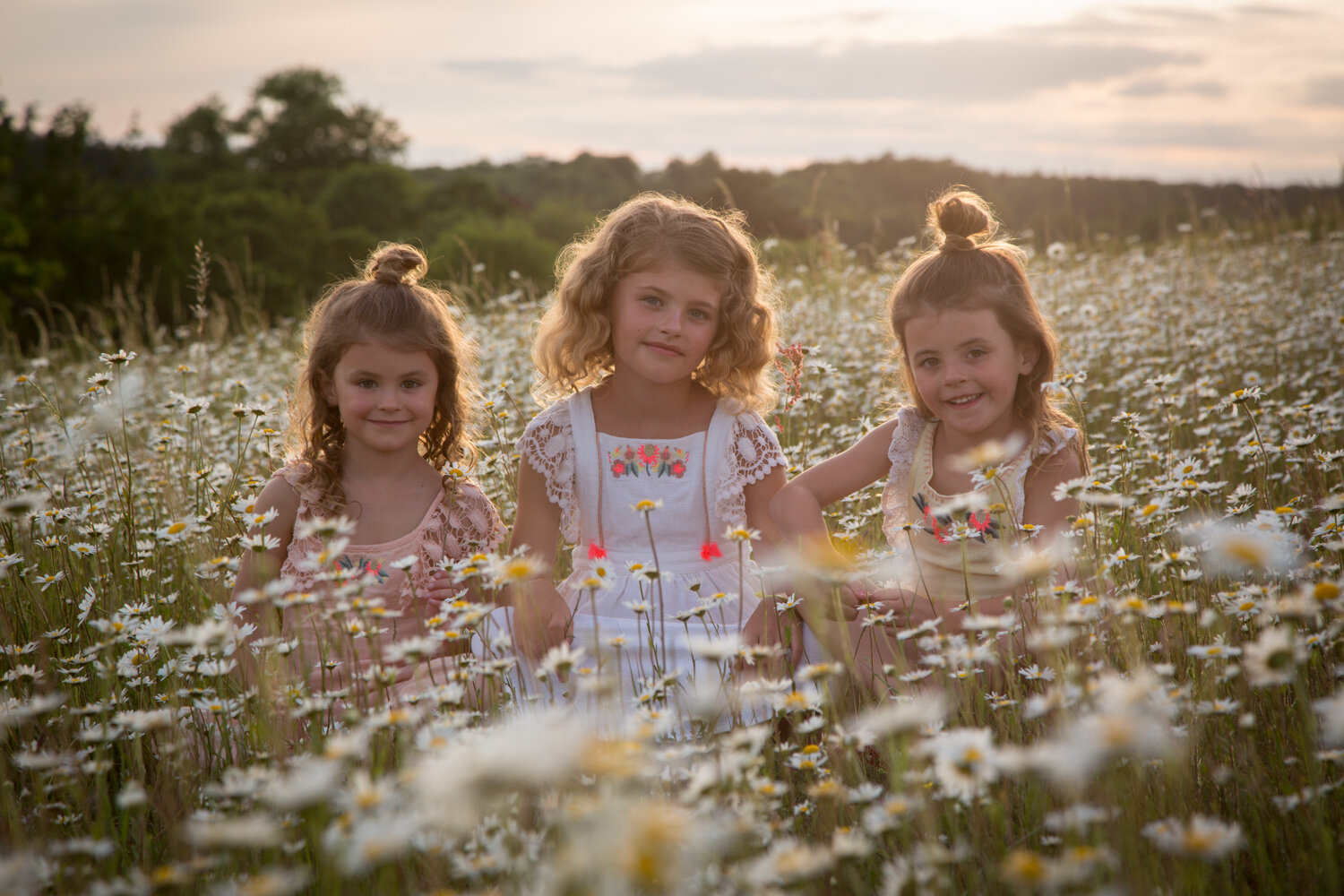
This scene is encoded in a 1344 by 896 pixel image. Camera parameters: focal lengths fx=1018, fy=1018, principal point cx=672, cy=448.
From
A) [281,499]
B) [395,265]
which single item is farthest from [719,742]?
[395,265]

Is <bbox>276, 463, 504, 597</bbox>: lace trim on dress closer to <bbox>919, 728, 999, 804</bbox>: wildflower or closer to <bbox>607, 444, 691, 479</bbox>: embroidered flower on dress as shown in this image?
<bbox>607, 444, 691, 479</bbox>: embroidered flower on dress

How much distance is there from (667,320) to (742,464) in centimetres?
52

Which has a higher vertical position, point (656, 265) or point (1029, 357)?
point (656, 265)

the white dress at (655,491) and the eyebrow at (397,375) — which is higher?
the eyebrow at (397,375)

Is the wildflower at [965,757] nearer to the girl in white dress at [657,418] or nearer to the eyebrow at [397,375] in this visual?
the girl in white dress at [657,418]

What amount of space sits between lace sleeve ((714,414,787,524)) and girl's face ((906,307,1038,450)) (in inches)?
20.2

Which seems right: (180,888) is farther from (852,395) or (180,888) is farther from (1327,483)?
(852,395)

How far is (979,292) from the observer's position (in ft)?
9.60

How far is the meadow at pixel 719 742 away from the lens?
1.14 meters

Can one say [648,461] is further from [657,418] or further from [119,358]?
[119,358]

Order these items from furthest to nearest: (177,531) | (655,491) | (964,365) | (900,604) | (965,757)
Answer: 1. (655,491)
2. (964,365)
3. (900,604)
4. (177,531)
5. (965,757)

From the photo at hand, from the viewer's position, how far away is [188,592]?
329 centimetres

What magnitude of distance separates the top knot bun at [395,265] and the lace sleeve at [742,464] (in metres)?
1.18

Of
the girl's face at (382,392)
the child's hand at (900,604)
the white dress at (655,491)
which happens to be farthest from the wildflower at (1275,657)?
the girl's face at (382,392)
